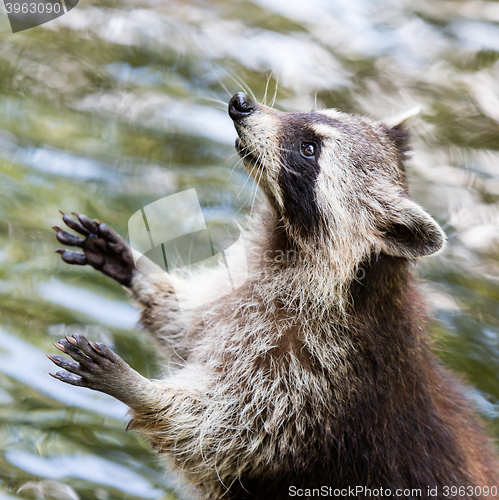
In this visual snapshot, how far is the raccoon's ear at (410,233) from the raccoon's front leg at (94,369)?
6.13 ft

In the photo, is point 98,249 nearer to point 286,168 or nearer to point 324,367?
point 286,168

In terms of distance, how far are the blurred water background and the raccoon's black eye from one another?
1306 mm

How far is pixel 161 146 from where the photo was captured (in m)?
6.59

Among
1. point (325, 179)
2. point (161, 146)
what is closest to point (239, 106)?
point (325, 179)

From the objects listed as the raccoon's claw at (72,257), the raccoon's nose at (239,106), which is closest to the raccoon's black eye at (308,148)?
the raccoon's nose at (239,106)

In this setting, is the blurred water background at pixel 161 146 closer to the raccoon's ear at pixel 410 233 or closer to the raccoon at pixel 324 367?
the raccoon at pixel 324 367

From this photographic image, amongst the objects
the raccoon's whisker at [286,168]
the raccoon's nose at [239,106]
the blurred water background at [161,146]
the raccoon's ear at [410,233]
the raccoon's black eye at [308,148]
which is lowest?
the blurred water background at [161,146]

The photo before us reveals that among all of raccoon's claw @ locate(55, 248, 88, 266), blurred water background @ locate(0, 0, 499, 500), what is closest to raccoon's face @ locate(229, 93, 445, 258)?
blurred water background @ locate(0, 0, 499, 500)

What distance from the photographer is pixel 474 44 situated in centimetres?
745

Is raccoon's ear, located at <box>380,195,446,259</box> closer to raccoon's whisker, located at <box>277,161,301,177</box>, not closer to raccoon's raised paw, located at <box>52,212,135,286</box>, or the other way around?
raccoon's whisker, located at <box>277,161,301,177</box>

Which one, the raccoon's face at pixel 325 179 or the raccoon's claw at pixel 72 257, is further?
the raccoon's claw at pixel 72 257

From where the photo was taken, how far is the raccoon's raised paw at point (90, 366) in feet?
12.1

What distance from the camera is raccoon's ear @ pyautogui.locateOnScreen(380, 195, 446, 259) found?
3885mm

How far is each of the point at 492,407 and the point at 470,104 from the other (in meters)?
3.47
